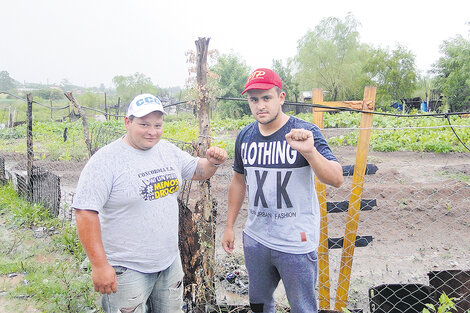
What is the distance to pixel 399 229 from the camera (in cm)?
555

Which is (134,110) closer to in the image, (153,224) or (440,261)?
(153,224)

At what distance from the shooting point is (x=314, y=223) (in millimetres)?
2109

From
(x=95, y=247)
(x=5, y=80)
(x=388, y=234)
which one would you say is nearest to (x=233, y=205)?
(x=95, y=247)

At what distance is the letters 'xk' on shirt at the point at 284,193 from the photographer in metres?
2.06

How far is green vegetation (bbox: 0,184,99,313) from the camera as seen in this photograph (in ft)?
11.2

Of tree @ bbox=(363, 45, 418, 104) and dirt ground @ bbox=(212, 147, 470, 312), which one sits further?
tree @ bbox=(363, 45, 418, 104)

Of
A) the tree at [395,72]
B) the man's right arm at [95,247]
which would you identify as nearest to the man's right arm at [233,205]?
the man's right arm at [95,247]

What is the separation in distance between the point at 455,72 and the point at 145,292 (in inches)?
1130

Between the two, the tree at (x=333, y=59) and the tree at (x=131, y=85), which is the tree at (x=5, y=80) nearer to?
the tree at (x=131, y=85)

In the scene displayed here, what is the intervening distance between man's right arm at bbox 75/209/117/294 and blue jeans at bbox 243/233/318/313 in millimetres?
844

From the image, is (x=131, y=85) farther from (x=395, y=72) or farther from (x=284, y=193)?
(x=284, y=193)

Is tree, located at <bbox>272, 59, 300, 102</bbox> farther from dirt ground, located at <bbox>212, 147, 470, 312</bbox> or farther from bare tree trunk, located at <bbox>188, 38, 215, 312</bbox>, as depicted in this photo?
bare tree trunk, located at <bbox>188, 38, 215, 312</bbox>

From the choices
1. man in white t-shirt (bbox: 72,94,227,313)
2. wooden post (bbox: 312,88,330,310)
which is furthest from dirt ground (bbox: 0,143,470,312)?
man in white t-shirt (bbox: 72,94,227,313)

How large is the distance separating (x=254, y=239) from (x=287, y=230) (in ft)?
0.82
